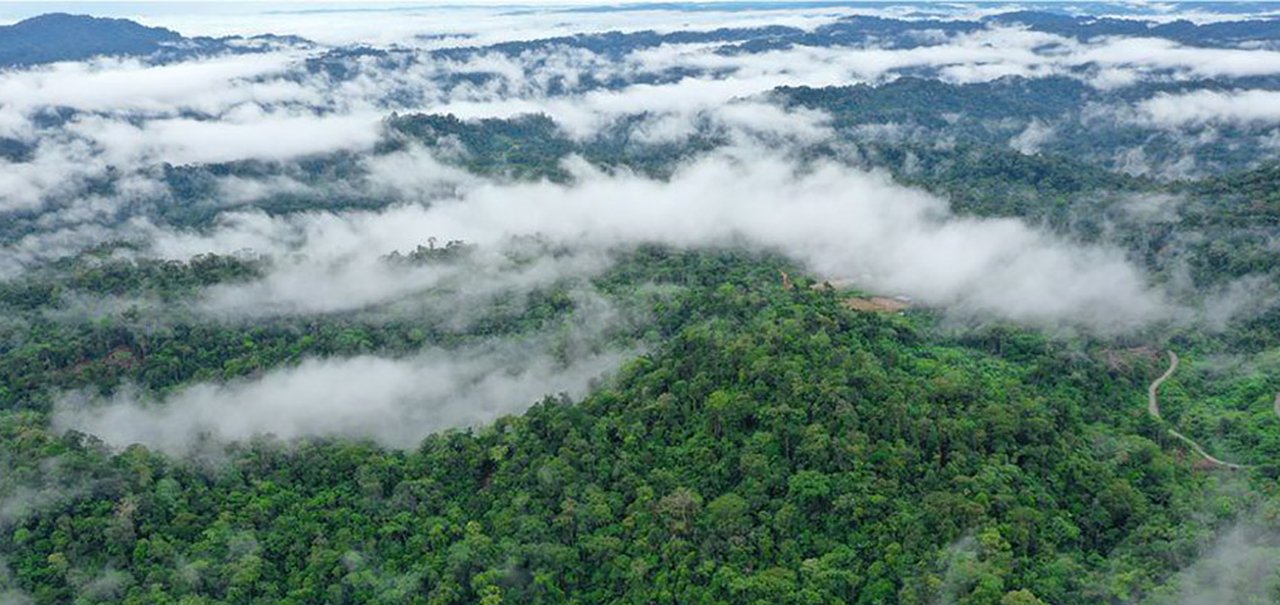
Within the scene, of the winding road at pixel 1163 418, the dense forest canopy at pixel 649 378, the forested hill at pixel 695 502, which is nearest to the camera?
the forested hill at pixel 695 502

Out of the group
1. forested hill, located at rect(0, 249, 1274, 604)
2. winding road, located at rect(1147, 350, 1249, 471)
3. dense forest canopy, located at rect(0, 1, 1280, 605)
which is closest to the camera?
forested hill, located at rect(0, 249, 1274, 604)

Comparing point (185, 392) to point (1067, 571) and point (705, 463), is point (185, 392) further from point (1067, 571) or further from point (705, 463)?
point (1067, 571)

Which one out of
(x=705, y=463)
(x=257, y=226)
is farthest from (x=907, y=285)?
(x=257, y=226)

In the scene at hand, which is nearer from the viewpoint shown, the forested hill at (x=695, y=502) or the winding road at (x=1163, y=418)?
the forested hill at (x=695, y=502)

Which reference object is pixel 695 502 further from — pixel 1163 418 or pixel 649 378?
pixel 1163 418

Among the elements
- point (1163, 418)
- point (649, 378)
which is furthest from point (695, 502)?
point (1163, 418)

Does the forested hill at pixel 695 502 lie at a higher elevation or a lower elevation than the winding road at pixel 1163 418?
higher
